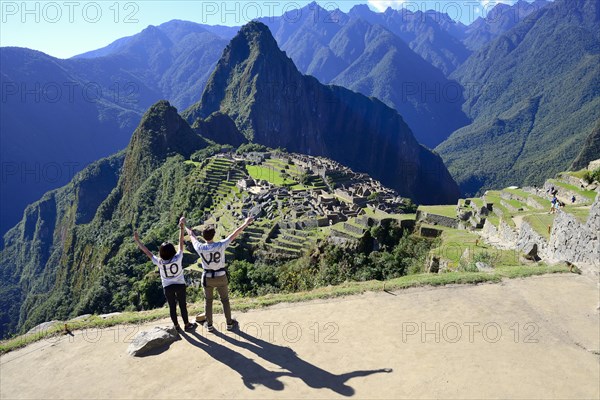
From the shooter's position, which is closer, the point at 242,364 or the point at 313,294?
the point at 242,364

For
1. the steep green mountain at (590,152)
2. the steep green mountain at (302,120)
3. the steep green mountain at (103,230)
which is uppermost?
the steep green mountain at (302,120)

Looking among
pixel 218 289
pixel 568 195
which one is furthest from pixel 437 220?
pixel 218 289

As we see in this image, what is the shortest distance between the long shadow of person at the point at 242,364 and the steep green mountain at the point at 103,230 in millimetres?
19276

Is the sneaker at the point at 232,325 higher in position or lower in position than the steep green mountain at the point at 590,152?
lower

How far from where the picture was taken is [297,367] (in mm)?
6230

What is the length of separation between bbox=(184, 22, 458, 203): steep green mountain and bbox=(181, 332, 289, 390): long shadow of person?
11068cm

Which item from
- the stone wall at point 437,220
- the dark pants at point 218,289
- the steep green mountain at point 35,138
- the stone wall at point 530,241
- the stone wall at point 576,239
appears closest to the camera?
the dark pants at point 218,289

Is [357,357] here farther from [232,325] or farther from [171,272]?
[171,272]

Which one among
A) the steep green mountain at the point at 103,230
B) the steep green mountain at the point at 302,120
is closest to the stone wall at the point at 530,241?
the steep green mountain at the point at 103,230

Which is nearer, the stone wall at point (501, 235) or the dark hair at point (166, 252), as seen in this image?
the dark hair at point (166, 252)

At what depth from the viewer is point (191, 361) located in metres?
6.42

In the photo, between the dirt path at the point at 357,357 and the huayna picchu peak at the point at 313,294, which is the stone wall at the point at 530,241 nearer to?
the huayna picchu peak at the point at 313,294

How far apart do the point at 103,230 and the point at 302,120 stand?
84.8m

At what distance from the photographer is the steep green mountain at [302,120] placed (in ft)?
411
